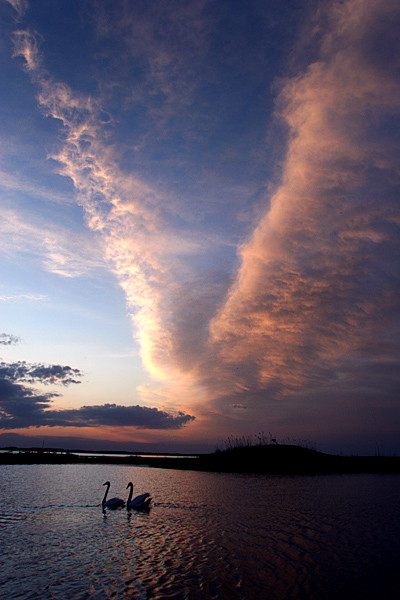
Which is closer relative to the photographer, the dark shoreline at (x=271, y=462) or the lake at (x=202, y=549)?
the lake at (x=202, y=549)

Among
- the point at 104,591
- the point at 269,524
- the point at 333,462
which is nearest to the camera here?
the point at 104,591

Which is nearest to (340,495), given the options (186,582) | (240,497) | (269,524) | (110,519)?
(240,497)

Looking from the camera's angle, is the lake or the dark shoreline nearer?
the lake

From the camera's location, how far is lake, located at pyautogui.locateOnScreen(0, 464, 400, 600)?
11.8m

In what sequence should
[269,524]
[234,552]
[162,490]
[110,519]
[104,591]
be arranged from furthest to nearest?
[162,490] < [110,519] < [269,524] < [234,552] < [104,591]

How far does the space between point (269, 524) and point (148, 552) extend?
8.54m

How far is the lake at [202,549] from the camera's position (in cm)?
1177

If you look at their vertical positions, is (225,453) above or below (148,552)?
above

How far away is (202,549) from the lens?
52.1ft

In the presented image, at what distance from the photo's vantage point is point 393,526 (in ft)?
69.2

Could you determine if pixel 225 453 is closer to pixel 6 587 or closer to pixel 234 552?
pixel 234 552

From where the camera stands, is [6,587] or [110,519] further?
[110,519]

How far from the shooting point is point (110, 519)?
22.7 meters

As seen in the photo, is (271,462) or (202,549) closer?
(202,549)
